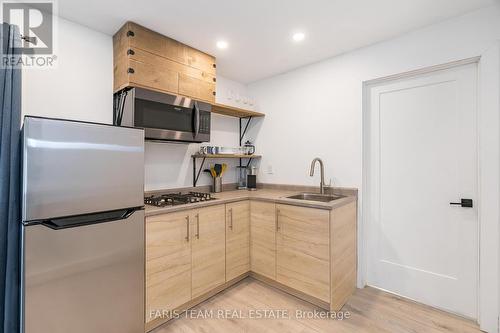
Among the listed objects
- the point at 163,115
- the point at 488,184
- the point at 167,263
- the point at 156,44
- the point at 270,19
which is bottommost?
the point at 167,263

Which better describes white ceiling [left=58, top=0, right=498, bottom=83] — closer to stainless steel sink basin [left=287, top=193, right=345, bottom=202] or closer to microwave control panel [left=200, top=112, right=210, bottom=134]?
microwave control panel [left=200, top=112, right=210, bottom=134]

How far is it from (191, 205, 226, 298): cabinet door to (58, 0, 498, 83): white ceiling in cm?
157

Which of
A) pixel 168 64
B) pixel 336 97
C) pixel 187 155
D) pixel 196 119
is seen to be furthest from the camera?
pixel 187 155

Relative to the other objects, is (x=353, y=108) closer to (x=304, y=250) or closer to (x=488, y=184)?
(x=488, y=184)

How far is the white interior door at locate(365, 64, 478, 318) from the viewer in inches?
73.7

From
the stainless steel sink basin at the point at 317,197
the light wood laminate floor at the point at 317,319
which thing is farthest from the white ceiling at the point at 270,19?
the light wood laminate floor at the point at 317,319

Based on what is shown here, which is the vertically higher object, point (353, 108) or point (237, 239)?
point (353, 108)

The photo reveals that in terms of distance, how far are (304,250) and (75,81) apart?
240 cm

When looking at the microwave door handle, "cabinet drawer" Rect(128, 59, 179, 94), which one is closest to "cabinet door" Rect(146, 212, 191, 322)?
the microwave door handle

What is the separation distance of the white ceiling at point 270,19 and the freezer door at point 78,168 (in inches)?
37.6

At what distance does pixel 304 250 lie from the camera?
2070mm

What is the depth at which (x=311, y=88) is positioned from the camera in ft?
8.84

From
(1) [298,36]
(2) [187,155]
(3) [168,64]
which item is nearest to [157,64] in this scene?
(3) [168,64]

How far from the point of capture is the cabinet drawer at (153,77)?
187 centimetres
